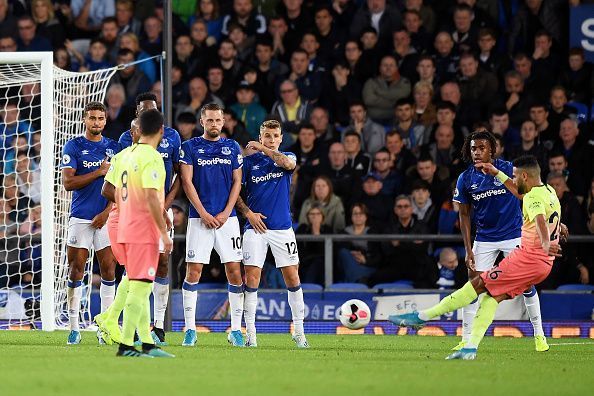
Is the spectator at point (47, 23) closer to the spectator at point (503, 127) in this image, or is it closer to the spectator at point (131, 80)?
the spectator at point (131, 80)

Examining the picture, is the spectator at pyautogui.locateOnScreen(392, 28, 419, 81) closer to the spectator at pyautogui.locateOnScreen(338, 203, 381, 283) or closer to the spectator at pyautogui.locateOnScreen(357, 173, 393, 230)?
the spectator at pyautogui.locateOnScreen(357, 173, 393, 230)

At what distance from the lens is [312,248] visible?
1700 centimetres

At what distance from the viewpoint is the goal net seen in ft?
46.4

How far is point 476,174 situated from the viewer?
12.6 metres

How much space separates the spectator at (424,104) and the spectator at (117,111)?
4259 millimetres

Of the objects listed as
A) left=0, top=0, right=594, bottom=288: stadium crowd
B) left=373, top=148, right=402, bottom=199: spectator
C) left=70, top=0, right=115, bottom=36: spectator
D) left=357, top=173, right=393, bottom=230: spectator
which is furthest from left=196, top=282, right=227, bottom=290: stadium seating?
left=70, top=0, right=115, bottom=36: spectator

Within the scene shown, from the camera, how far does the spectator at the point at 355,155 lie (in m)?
17.8

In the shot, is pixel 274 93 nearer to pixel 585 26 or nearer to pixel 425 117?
pixel 425 117

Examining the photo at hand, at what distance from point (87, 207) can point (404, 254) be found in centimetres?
548

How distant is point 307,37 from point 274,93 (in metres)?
1.03

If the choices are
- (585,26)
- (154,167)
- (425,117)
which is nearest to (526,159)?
(154,167)

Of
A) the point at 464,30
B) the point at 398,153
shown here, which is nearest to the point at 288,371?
the point at 398,153

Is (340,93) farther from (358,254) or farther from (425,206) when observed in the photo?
(358,254)

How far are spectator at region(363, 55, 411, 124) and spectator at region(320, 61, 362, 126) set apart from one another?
0.60 ft
